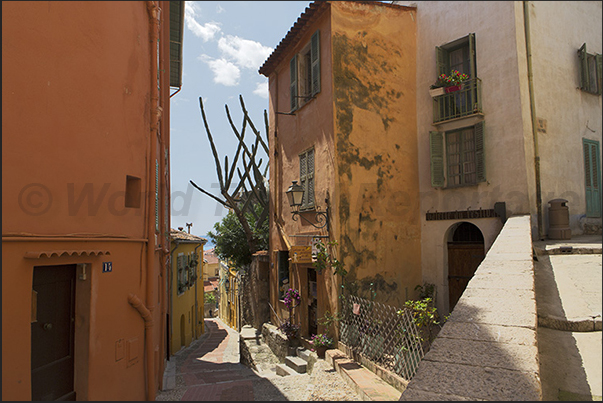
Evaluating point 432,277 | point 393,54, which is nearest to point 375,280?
point 432,277

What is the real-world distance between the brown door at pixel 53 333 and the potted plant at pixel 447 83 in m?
8.72

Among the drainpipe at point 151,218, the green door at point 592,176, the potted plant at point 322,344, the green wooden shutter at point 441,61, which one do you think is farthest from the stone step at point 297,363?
the green wooden shutter at point 441,61

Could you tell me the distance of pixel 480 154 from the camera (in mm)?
9859

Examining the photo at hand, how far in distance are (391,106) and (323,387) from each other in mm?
6927

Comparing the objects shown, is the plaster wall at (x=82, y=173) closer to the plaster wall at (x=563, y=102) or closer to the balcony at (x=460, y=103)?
the balcony at (x=460, y=103)

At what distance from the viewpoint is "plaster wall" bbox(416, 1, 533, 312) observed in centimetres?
937

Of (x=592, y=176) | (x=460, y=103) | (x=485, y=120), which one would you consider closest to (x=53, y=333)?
(x=485, y=120)

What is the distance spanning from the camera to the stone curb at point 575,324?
12.2ft

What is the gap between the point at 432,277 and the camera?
35.2 feet

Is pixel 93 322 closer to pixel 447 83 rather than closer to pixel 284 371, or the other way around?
pixel 284 371

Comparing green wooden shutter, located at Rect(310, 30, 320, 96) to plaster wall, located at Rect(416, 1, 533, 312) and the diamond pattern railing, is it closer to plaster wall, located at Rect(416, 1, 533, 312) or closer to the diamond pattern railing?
plaster wall, located at Rect(416, 1, 533, 312)

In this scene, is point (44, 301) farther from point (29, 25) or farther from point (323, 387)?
point (323, 387)

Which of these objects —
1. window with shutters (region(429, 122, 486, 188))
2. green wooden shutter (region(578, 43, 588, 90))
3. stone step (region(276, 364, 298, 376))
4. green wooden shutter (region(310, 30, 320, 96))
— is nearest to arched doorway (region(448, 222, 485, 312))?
window with shutters (region(429, 122, 486, 188))

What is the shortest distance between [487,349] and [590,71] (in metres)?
10.6
